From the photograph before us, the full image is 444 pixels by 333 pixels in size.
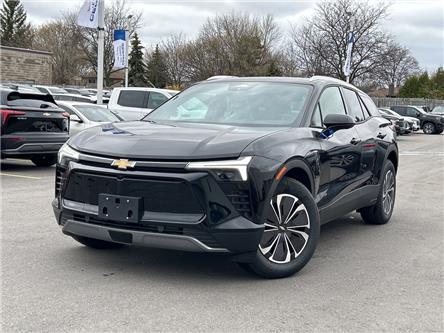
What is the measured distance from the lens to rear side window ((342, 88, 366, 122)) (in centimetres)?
650

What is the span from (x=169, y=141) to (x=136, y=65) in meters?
60.0

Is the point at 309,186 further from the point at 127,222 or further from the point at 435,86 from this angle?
the point at 435,86

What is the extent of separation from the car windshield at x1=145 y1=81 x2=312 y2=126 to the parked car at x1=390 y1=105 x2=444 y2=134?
31.8m

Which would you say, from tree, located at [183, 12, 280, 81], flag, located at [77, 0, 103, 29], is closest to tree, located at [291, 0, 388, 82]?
tree, located at [183, 12, 280, 81]

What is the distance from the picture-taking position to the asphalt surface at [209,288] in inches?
144

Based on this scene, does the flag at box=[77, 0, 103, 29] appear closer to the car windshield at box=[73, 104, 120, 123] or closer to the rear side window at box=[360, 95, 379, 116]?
the car windshield at box=[73, 104, 120, 123]

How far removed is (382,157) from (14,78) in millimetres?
42096

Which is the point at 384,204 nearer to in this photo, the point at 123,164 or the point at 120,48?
the point at 123,164

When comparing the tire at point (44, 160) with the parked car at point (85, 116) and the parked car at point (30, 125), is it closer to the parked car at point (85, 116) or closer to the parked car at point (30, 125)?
the parked car at point (30, 125)

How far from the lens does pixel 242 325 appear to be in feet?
11.9

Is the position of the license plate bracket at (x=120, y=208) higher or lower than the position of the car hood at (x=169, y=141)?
lower

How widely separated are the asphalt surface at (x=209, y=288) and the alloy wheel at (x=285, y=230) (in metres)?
0.21

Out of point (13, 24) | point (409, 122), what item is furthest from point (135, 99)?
point (13, 24)

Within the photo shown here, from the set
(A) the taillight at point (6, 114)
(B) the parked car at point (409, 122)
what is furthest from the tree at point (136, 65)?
(A) the taillight at point (6, 114)
